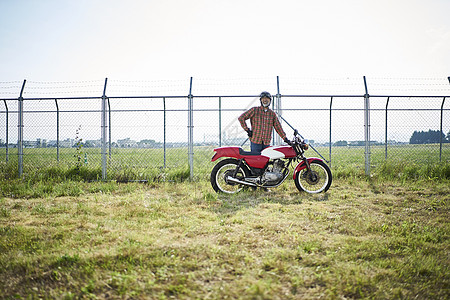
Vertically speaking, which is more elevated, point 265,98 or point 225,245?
point 265,98

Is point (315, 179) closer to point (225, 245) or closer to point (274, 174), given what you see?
point (274, 174)

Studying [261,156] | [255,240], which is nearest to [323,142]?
[261,156]

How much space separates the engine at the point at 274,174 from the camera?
19.5 ft

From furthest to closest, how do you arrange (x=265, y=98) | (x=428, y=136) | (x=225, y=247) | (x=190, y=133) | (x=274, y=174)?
(x=428, y=136) → (x=190, y=133) → (x=265, y=98) → (x=274, y=174) → (x=225, y=247)

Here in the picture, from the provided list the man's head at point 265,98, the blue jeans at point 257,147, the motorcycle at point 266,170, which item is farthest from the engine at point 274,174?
the man's head at point 265,98

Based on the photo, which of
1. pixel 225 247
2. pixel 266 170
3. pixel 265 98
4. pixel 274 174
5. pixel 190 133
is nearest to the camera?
pixel 225 247

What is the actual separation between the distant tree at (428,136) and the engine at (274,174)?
6.05m

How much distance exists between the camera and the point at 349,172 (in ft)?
25.9

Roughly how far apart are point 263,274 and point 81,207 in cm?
356

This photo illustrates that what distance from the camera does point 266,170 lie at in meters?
6.07

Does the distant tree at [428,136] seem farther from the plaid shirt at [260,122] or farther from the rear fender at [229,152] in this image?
the rear fender at [229,152]

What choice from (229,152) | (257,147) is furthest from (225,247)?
(257,147)

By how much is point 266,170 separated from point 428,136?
680cm

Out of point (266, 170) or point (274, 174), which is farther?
point (266, 170)
